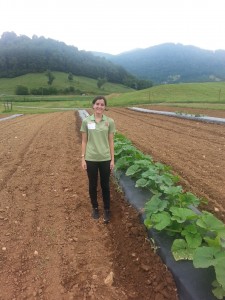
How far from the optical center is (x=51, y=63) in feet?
369

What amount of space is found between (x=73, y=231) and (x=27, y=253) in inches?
28.1

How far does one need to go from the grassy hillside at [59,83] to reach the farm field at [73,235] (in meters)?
84.7

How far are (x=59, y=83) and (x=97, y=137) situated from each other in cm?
9808

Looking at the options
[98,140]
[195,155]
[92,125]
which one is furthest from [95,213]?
[195,155]

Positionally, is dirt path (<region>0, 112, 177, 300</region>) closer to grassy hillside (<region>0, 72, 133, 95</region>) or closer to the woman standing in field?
the woman standing in field

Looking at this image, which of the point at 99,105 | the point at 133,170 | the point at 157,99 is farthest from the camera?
the point at 157,99

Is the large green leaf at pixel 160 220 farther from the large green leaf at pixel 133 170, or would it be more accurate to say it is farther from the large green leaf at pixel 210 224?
the large green leaf at pixel 133 170

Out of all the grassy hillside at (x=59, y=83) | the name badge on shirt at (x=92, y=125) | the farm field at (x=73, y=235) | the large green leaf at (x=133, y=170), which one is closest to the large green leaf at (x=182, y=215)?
the farm field at (x=73, y=235)

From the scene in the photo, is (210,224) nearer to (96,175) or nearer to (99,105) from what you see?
(96,175)

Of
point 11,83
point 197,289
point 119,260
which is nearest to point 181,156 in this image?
point 119,260

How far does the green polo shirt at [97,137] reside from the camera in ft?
13.5

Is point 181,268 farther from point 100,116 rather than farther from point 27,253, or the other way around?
point 100,116

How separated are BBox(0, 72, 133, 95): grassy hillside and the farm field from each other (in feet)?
278

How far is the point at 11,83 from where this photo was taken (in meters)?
97.9
